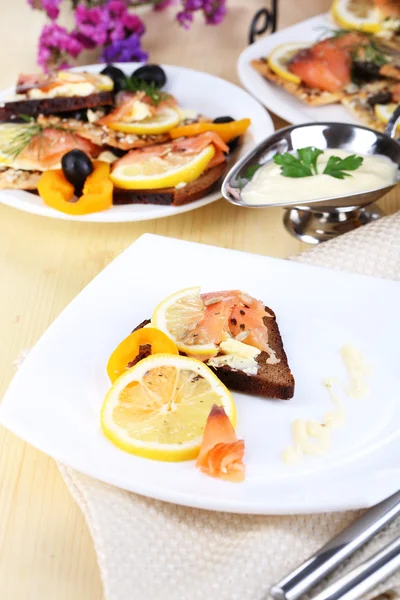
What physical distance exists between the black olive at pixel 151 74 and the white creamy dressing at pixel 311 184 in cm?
68

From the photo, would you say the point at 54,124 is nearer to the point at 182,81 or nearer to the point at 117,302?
the point at 182,81

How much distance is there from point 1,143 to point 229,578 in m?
1.42

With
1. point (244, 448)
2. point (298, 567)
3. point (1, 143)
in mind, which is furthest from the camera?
point (1, 143)

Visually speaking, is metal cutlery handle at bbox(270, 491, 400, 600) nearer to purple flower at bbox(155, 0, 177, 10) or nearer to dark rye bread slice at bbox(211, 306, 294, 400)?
dark rye bread slice at bbox(211, 306, 294, 400)

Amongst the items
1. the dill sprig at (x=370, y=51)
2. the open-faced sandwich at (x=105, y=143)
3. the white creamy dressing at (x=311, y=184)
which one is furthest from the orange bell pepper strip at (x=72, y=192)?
the dill sprig at (x=370, y=51)

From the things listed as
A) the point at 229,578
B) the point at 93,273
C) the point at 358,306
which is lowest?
the point at 93,273

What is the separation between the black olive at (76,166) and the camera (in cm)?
199

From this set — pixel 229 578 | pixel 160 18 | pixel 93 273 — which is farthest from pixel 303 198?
pixel 160 18

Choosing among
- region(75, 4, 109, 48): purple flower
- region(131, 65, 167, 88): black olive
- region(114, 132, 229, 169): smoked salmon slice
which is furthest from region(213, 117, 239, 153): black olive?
region(75, 4, 109, 48): purple flower

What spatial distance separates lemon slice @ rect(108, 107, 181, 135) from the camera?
2.14 meters

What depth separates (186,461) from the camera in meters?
1.20

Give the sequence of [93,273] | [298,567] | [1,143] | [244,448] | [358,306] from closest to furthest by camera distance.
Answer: [298,567] < [244,448] < [358,306] < [93,273] < [1,143]

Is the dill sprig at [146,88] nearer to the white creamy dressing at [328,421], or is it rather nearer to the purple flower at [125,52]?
the purple flower at [125,52]

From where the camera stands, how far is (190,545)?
47.4 inches
